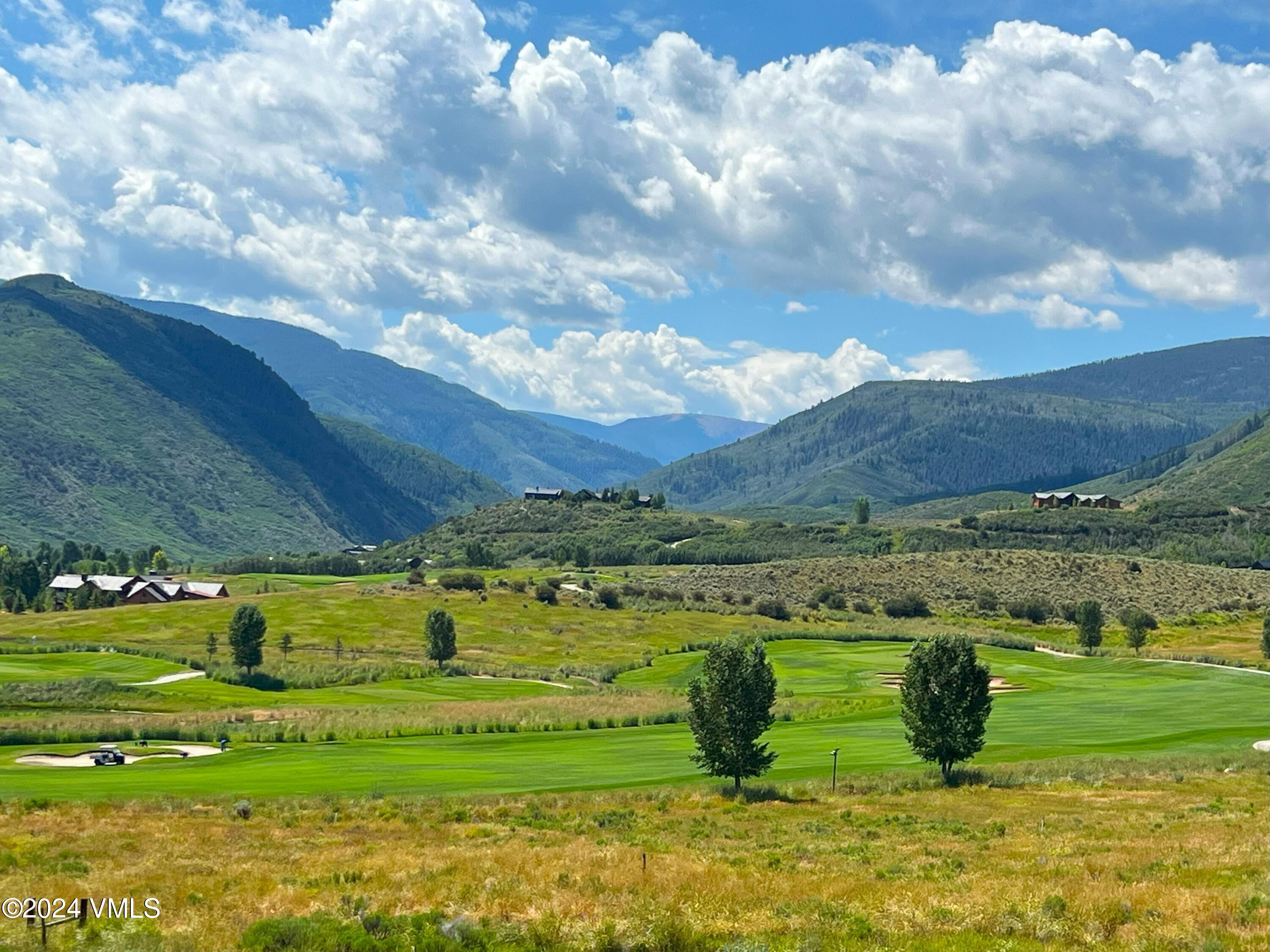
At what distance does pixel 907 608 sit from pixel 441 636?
78.2 meters

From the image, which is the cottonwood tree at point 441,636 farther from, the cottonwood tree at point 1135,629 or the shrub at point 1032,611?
the shrub at point 1032,611

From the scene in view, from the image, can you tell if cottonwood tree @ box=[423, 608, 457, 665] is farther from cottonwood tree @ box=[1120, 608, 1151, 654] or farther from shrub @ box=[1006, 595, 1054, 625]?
shrub @ box=[1006, 595, 1054, 625]

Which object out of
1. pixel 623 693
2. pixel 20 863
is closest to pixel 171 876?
pixel 20 863

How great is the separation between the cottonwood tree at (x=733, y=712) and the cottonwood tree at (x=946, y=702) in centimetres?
735

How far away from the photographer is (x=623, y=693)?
90500 mm

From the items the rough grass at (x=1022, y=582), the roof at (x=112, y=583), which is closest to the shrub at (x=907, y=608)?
the rough grass at (x=1022, y=582)

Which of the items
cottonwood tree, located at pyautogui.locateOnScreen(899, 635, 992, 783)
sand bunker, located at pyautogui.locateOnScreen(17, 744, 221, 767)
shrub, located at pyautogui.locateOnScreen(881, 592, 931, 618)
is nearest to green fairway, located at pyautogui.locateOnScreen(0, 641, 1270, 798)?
sand bunker, located at pyautogui.locateOnScreen(17, 744, 221, 767)

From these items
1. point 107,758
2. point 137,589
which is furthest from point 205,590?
point 107,758

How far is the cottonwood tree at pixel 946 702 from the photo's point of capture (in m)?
52.7

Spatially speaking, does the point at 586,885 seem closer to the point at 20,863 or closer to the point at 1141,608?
the point at 20,863

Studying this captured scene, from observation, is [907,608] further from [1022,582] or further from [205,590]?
[205,590]

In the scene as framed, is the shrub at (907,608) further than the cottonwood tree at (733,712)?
Yes

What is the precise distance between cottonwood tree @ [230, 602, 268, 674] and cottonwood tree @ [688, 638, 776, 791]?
66.0 m

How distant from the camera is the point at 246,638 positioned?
10538cm
